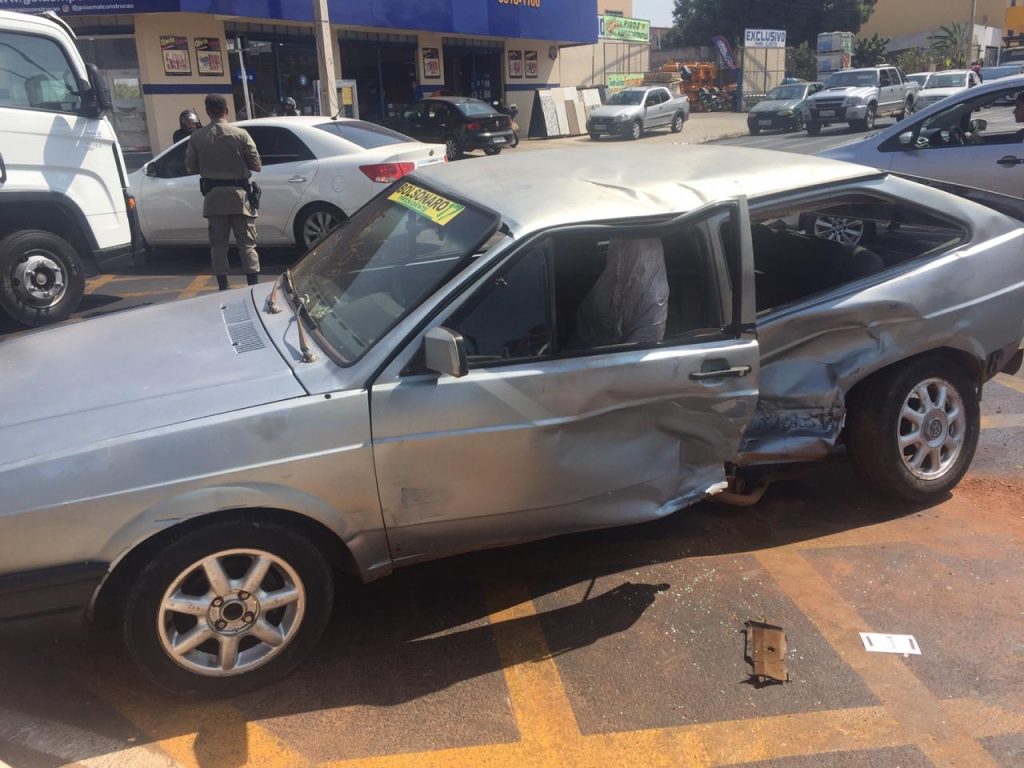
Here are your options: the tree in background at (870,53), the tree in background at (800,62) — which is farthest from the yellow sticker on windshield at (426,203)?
the tree in background at (870,53)

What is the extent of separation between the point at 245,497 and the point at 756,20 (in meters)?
64.4

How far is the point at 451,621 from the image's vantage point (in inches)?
131

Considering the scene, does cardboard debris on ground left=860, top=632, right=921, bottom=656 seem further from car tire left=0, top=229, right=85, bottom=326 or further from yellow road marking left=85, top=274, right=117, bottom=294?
yellow road marking left=85, top=274, right=117, bottom=294

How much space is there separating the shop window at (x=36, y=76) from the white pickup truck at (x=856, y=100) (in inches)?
983

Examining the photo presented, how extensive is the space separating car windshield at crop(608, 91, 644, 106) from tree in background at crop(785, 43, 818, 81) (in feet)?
102

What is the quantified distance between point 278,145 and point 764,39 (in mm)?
45008

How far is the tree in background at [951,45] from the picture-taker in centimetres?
5297

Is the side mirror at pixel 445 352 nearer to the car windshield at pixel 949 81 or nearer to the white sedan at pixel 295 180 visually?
the white sedan at pixel 295 180

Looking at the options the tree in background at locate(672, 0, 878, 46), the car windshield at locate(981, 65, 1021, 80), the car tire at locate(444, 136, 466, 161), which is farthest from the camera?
the tree in background at locate(672, 0, 878, 46)

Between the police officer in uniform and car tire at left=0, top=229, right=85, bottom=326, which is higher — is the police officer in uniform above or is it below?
above

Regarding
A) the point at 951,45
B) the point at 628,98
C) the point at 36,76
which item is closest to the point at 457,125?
the point at 628,98

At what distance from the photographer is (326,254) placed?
3.85 meters

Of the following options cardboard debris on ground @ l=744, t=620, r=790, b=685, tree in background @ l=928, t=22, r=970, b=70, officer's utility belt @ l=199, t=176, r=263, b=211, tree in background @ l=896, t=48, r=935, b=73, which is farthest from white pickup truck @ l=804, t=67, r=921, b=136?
tree in background @ l=928, t=22, r=970, b=70

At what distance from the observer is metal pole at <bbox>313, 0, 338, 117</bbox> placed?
14258mm
